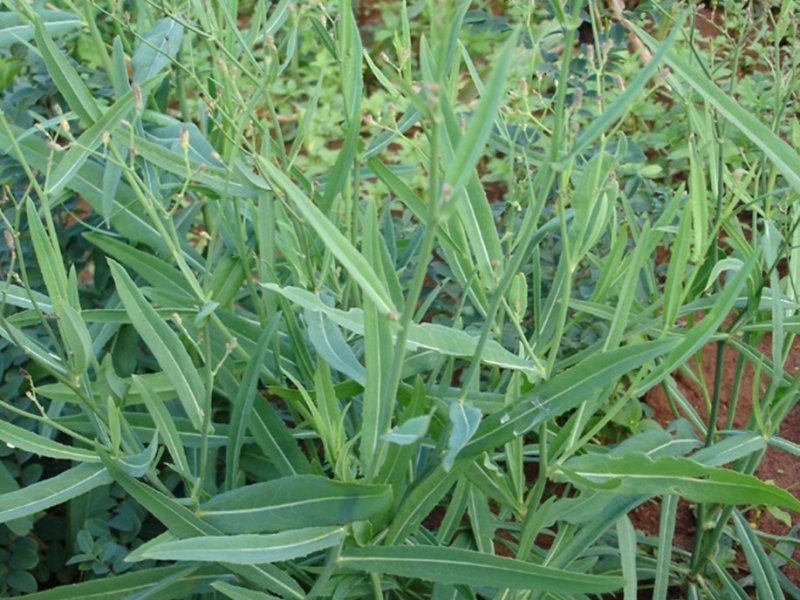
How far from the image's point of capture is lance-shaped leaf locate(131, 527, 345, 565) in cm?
100

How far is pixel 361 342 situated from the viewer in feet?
4.86

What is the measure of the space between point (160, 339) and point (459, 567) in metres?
0.44

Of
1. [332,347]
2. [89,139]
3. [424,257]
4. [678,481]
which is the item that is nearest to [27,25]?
[89,139]

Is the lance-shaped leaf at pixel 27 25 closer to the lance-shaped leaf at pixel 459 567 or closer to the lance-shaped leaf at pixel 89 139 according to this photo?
the lance-shaped leaf at pixel 89 139

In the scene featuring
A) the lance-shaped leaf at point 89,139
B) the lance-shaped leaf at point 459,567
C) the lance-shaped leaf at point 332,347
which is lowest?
the lance-shaped leaf at point 459,567

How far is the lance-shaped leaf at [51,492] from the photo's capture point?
3.88 ft

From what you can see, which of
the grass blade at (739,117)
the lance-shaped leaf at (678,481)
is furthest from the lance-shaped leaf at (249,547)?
the grass blade at (739,117)

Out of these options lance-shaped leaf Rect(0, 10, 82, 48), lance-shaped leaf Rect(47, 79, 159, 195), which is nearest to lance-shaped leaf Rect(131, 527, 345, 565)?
lance-shaped leaf Rect(47, 79, 159, 195)

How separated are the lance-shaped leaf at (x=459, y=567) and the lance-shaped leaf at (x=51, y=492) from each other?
1.01ft

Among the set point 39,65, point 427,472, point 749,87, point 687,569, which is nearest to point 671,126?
point 749,87

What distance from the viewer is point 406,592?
4.75ft

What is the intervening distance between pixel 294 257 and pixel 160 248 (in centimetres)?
29

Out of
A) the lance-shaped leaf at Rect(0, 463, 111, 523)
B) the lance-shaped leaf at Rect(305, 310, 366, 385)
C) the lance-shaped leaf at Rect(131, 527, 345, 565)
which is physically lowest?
the lance-shaped leaf at Rect(0, 463, 111, 523)

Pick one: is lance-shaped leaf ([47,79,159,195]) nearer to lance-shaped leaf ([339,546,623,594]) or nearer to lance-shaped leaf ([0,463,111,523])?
lance-shaped leaf ([0,463,111,523])
